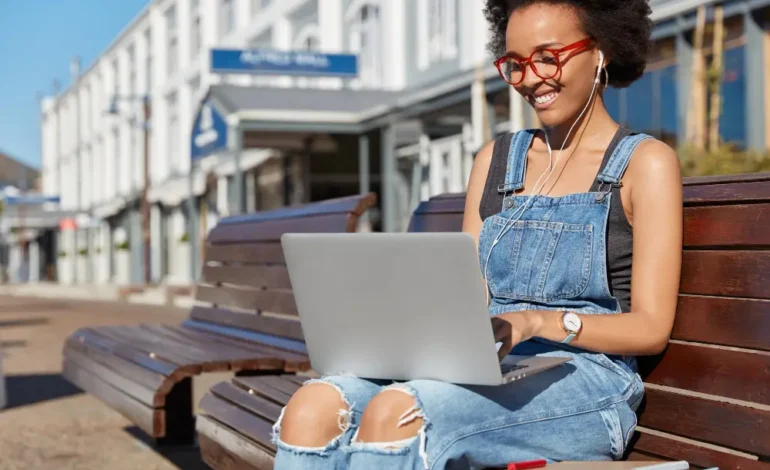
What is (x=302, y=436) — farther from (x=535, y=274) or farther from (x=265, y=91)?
(x=265, y=91)

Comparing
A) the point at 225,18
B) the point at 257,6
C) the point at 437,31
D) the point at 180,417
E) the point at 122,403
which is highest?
the point at 225,18

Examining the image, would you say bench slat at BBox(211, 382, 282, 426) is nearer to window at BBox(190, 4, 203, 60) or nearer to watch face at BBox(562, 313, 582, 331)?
watch face at BBox(562, 313, 582, 331)

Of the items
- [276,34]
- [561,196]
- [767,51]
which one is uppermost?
[276,34]

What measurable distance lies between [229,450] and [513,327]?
1.34 meters

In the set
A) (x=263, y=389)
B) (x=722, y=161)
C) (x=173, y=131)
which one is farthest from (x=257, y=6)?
(x=263, y=389)

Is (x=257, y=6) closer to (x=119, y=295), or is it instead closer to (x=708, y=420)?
(x=119, y=295)

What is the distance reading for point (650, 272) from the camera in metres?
2.54

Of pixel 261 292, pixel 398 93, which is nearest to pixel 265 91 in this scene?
pixel 398 93

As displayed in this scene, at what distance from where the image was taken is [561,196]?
2.77 m

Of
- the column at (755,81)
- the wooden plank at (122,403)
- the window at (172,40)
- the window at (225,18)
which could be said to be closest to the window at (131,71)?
the window at (172,40)

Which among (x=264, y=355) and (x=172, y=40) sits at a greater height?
(x=172, y=40)

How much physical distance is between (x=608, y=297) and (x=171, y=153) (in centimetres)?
3724

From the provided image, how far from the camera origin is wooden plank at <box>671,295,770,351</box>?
8.26 feet

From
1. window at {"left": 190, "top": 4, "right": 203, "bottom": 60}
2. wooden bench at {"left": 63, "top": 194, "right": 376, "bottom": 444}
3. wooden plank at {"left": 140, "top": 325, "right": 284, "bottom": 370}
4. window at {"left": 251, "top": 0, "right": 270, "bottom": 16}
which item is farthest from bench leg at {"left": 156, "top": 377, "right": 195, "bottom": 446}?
window at {"left": 190, "top": 4, "right": 203, "bottom": 60}
